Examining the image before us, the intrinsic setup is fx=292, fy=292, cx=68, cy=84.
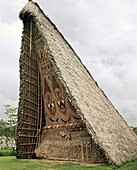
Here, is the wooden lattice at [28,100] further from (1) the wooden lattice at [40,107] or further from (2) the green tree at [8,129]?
(2) the green tree at [8,129]

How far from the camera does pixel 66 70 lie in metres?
9.30

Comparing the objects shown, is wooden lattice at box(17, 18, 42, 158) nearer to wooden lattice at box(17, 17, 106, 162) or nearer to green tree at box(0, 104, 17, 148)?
wooden lattice at box(17, 17, 106, 162)

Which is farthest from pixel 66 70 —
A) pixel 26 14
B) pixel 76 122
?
pixel 26 14

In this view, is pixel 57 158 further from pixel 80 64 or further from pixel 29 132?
pixel 80 64

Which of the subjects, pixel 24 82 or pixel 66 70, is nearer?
pixel 66 70

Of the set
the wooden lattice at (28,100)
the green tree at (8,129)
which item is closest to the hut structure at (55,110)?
the wooden lattice at (28,100)

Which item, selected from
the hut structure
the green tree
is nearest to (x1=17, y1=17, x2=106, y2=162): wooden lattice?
the hut structure

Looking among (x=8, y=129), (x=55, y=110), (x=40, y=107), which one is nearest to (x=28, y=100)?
(x=40, y=107)

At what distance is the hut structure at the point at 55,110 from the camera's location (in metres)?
8.28

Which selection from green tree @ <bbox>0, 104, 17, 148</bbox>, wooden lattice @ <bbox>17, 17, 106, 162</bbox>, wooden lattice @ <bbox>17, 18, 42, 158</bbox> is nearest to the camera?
wooden lattice @ <bbox>17, 17, 106, 162</bbox>

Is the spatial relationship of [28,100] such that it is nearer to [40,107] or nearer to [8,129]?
[40,107]

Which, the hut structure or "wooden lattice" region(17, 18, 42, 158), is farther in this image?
"wooden lattice" region(17, 18, 42, 158)

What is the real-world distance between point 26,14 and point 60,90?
112 inches

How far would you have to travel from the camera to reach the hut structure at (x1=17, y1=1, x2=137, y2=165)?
27.2 feet
